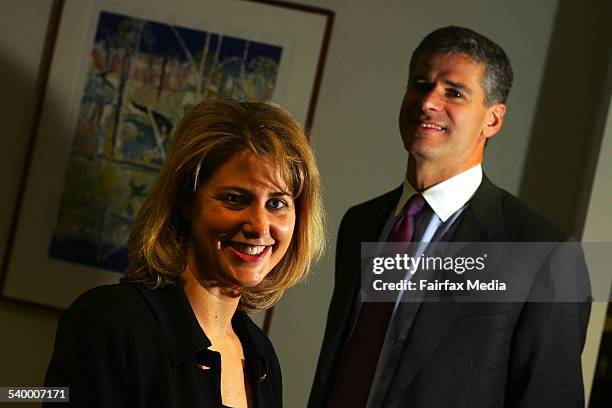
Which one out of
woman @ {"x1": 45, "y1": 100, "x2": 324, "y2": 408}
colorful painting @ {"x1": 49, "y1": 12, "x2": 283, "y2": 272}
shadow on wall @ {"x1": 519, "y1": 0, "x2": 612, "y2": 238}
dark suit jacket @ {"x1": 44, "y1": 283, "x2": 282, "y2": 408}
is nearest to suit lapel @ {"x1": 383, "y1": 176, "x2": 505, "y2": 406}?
woman @ {"x1": 45, "y1": 100, "x2": 324, "y2": 408}

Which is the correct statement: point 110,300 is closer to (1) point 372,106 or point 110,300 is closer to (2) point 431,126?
(2) point 431,126

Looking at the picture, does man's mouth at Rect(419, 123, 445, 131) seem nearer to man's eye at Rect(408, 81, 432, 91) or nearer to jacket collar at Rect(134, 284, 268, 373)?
man's eye at Rect(408, 81, 432, 91)

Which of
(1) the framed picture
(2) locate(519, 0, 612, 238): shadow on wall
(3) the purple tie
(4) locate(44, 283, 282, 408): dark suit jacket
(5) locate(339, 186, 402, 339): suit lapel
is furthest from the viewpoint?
(1) the framed picture

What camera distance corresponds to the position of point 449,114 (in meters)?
1.97

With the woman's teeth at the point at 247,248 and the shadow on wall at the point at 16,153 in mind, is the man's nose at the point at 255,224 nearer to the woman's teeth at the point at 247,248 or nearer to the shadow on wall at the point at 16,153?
the woman's teeth at the point at 247,248

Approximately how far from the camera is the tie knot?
2018 millimetres

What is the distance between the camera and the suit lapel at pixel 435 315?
1.88 meters

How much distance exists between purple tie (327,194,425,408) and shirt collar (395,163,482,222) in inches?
1.1

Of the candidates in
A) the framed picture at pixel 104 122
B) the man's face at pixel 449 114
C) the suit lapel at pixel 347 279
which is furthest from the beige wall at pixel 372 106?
the man's face at pixel 449 114

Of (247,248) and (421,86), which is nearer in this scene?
(247,248)

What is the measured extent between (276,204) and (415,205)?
2.11ft

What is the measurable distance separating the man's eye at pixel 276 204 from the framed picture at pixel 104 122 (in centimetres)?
155

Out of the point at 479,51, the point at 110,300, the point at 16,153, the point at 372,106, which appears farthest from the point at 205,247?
the point at 16,153

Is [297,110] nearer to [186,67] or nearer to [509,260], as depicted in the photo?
[186,67]
